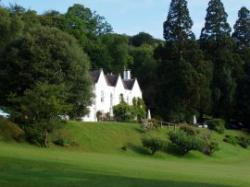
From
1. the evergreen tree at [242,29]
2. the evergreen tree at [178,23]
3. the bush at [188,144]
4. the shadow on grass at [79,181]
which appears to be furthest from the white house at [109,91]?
the shadow on grass at [79,181]

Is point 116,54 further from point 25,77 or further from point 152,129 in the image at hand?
point 25,77

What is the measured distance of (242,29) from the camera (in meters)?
86.8

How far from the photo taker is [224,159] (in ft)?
182

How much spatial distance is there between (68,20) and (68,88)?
4179 cm

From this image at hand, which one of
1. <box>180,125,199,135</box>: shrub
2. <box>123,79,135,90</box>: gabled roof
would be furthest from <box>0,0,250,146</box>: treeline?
<box>180,125,199,135</box>: shrub

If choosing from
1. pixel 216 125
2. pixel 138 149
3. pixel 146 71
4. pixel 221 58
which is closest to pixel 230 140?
pixel 216 125

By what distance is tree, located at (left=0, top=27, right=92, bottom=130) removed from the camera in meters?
47.9

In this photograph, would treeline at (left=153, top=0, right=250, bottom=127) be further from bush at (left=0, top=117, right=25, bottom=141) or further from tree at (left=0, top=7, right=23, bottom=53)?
bush at (left=0, top=117, right=25, bottom=141)

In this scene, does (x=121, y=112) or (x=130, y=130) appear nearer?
(x=130, y=130)

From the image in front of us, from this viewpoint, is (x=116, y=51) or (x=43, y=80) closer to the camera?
(x=43, y=80)

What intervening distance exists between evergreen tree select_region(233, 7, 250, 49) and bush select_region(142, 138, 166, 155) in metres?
38.9

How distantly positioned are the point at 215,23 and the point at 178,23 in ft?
25.5

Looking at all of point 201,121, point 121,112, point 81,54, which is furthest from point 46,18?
point 81,54

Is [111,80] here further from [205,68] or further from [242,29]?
[242,29]
